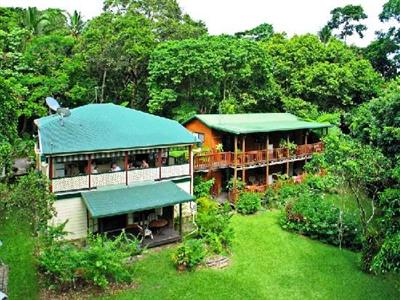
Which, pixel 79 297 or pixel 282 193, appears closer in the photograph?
pixel 79 297

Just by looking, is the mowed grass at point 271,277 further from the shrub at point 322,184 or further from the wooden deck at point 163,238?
the shrub at point 322,184

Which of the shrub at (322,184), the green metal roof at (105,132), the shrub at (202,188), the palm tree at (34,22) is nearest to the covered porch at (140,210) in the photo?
the green metal roof at (105,132)

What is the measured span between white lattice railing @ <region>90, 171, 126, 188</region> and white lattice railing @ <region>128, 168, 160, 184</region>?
0.38 m

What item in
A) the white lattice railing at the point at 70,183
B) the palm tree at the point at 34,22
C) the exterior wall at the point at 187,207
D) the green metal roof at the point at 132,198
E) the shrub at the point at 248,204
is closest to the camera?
the green metal roof at the point at 132,198

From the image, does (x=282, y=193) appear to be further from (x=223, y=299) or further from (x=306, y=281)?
(x=223, y=299)

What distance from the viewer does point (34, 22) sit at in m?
38.2

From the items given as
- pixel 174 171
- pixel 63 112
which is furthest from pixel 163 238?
pixel 63 112

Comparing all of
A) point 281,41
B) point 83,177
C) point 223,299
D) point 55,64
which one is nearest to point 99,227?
point 83,177

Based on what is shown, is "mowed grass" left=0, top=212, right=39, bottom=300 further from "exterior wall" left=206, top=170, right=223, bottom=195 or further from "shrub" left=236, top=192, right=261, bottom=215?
"shrub" left=236, top=192, right=261, bottom=215

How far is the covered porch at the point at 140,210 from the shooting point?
54.6 feet

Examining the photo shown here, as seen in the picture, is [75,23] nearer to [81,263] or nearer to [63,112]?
[63,112]

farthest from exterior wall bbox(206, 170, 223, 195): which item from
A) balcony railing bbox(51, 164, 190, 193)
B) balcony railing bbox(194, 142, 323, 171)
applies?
balcony railing bbox(51, 164, 190, 193)

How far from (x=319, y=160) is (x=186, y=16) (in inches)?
853

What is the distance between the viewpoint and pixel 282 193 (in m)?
24.1
